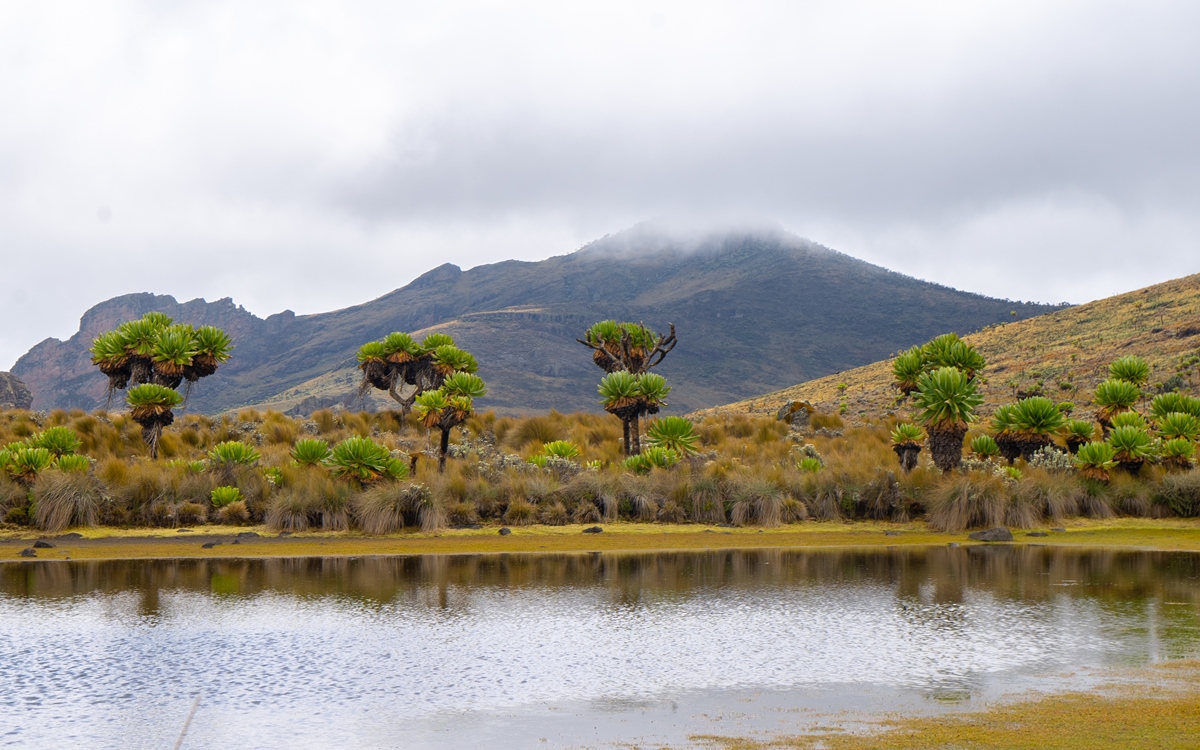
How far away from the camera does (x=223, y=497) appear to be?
24.4 metres

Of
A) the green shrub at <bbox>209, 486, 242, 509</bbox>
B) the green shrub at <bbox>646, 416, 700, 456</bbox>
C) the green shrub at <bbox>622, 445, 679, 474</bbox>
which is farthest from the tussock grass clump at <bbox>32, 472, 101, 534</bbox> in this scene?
the green shrub at <bbox>646, 416, 700, 456</bbox>

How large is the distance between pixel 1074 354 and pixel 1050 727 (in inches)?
2350

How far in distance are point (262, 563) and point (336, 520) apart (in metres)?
4.42

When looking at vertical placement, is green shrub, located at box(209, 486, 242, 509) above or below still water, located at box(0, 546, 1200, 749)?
above

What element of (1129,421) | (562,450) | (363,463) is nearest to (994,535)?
(1129,421)

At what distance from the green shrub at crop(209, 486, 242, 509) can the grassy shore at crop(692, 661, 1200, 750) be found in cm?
1889

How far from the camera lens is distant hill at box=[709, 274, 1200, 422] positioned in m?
51.5

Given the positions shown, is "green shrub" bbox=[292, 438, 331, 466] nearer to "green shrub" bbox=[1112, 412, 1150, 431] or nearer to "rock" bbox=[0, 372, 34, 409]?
"green shrub" bbox=[1112, 412, 1150, 431]

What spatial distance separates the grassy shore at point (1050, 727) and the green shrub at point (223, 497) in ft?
62.0

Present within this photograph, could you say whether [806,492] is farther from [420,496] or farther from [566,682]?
[566,682]

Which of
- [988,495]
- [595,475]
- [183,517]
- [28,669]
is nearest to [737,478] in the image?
[595,475]

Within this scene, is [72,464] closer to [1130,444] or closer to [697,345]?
[1130,444]

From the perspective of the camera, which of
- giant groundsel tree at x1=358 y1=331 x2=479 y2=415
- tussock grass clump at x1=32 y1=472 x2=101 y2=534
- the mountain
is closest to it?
tussock grass clump at x1=32 y1=472 x2=101 y2=534

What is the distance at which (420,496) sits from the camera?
79.4 feet
